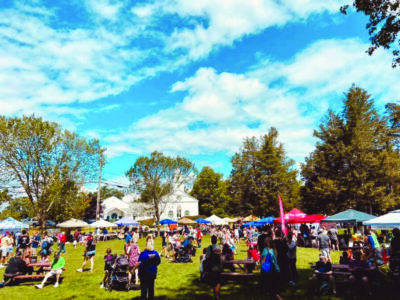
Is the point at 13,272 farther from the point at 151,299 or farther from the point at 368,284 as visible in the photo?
the point at 368,284

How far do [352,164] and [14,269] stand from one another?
33.5 m

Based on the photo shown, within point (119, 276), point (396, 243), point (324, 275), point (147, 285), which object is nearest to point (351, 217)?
point (396, 243)

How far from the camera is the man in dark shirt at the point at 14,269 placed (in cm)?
1006

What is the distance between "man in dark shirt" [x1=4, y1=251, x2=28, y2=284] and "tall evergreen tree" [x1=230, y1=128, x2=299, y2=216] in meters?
33.9

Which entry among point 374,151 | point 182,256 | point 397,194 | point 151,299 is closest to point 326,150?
point 374,151

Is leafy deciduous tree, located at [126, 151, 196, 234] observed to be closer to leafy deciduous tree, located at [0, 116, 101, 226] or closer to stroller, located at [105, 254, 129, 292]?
leafy deciduous tree, located at [0, 116, 101, 226]

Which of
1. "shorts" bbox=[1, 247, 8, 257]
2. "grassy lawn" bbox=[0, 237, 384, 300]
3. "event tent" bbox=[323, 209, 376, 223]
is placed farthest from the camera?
"event tent" bbox=[323, 209, 376, 223]

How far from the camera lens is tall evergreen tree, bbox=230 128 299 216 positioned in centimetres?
4100

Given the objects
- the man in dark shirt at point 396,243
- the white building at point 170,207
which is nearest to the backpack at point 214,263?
the man in dark shirt at point 396,243

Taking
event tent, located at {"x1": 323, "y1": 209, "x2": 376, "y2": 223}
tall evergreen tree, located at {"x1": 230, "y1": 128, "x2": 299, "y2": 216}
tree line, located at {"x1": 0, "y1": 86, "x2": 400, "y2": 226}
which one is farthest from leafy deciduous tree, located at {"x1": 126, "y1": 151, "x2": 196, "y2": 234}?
event tent, located at {"x1": 323, "y1": 209, "x2": 376, "y2": 223}

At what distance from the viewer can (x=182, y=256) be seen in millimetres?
14969

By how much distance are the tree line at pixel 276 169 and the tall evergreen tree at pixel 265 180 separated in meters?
0.15

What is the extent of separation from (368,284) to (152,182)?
3441 cm

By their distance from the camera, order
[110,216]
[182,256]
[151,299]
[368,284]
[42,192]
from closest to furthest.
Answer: [151,299]
[368,284]
[182,256]
[42,192]
[110,216]
